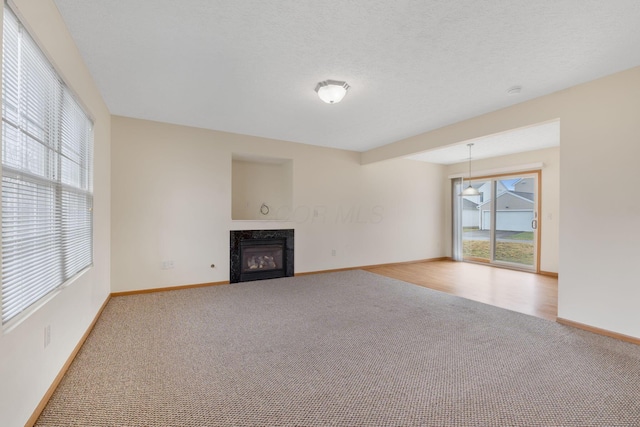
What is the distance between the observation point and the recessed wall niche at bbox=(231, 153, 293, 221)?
570cm

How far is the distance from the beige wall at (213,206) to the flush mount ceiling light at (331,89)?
2447 millimetres

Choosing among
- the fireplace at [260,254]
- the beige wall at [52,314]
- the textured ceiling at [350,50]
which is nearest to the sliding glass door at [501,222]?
the textured ceiling at [350,50]

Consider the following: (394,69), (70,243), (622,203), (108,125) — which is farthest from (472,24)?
(108,125)

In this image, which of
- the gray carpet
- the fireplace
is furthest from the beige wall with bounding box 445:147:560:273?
the fireplace

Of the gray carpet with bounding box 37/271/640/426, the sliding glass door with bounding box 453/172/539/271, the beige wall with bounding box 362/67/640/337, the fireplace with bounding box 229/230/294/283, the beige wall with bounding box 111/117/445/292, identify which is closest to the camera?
the gray carpet with bounding box 37/271/640/426

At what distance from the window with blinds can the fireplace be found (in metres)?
2.57

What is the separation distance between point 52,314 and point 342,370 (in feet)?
6.71

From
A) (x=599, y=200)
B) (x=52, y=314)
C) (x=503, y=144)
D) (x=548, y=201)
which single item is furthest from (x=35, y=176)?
(x=548, y=201)

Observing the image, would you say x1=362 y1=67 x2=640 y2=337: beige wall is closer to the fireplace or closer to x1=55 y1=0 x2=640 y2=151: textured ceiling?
x1=55 y1=0 x2=640 y2=151: textured ceiling

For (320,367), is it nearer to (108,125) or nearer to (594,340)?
(594,340)

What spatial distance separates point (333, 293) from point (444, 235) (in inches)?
189

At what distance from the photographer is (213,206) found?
4.86 m

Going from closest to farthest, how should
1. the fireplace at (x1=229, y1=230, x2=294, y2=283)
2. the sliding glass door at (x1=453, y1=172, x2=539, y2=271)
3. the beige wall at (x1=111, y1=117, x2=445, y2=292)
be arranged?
the beige wall at (x1=111, y1=117, x2=445, y2=292) < the fireplace at (x1=229, y1=230, x2=294, y2=283) < the sliding glass door at (x1=453, y1=172, x2=539, y2=271)

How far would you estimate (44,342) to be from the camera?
70.2 inches
